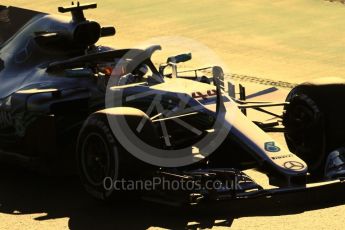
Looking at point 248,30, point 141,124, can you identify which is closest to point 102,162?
point 141,124

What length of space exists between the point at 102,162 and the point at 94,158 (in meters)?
0.11

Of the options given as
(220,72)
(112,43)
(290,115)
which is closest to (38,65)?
(220,72)

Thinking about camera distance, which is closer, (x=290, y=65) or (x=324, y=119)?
(x=324, y=119)

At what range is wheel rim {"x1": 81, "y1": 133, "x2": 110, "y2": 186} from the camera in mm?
9000

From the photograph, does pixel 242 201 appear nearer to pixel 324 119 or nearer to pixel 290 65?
pixel 324 119

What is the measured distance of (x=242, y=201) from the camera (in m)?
8.57

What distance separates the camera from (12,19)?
13.5 m

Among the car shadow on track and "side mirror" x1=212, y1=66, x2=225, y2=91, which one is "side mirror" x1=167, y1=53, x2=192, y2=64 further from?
the car shadow on track

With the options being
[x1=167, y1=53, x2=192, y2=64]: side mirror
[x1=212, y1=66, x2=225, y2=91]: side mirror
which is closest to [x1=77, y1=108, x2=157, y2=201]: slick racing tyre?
[x1=167, y1=53, x2=192, y2=64]: side mirror

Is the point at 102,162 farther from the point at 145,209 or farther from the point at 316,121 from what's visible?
the point at 316,121

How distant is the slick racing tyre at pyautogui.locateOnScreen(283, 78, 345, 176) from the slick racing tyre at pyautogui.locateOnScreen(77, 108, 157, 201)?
7.33 feet

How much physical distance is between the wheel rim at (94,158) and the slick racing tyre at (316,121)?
2.40 meters

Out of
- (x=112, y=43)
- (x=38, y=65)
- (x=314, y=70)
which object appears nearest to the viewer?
(x=38, y=65)

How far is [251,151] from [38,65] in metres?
3.00
